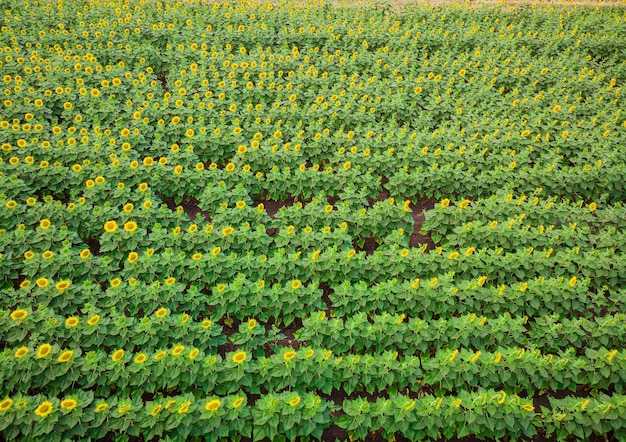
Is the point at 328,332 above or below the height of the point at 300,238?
below

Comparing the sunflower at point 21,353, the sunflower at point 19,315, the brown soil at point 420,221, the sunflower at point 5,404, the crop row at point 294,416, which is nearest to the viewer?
the sunflower at point 5,404

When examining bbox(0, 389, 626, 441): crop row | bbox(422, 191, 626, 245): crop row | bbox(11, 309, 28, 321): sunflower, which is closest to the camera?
bbox(0, 389, 626, 441): crop row

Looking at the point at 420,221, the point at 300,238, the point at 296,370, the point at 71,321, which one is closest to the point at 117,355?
the point at 71,321

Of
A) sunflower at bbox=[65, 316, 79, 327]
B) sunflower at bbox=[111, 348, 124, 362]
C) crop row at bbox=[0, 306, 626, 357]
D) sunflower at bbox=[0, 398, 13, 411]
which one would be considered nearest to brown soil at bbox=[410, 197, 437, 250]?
crop row at bbox=[0, 306, 626, 357]

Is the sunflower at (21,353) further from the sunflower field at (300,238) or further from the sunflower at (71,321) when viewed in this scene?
the sunflower at (71,321)

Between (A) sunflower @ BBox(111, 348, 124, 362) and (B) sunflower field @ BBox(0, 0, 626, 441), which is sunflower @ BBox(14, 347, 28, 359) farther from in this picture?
(A) sunflower @ BBox(111, 348, 124, 362)

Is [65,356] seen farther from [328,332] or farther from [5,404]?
[328,332]

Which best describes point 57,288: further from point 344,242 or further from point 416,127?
point 416,127

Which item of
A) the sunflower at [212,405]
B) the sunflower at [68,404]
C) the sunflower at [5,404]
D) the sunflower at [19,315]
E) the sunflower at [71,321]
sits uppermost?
the sunflower at [19,315]

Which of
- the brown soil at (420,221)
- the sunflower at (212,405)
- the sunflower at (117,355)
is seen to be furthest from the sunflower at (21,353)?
the brown soil at (420,221)
